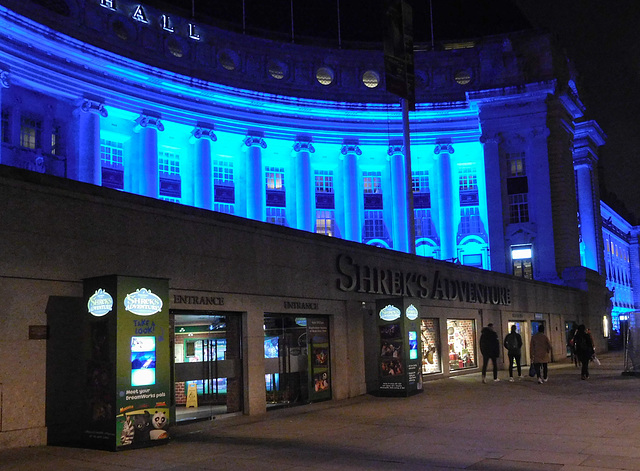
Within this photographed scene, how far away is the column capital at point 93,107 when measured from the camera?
46094 millimetres

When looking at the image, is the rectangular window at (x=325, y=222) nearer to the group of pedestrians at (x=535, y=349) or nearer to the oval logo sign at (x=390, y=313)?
the group of pedestrians at (x=535, y=349)

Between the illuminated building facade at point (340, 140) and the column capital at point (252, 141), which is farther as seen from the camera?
the column capital at point (252, 141)

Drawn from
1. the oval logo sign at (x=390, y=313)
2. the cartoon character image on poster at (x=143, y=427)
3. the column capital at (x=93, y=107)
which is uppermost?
the column capital at (x=93, y=107)

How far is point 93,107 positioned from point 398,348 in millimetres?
33753

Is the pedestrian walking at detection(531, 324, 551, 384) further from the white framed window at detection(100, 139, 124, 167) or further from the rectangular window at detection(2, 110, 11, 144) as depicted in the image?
the white framed window at detection(100, 139, 124, 167)

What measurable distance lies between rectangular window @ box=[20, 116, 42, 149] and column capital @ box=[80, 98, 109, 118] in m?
3.04

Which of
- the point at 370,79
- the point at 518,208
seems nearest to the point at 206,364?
the point at 518,208

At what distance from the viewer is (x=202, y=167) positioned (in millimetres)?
52031

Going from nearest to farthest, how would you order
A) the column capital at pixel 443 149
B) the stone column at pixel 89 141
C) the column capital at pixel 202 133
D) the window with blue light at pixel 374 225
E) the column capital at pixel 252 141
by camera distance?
the stone column at pixel 89 141
the column capital at pixel 202 133
the column capital at pixel 252 141
the column capital at pixel 443 149
the window with blue light at pixel 374 225

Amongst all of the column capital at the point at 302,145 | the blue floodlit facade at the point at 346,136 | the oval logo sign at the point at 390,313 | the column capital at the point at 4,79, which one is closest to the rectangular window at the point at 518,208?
the blue floodlit facade at the point at 346,136

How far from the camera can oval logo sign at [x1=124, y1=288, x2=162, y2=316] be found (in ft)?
39.7

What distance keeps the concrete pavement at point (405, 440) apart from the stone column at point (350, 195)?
1527 inches

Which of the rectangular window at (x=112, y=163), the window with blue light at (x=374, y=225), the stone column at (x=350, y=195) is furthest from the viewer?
the window with blue light at (x=374, y=225)

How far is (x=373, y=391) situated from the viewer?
68.9 feet
